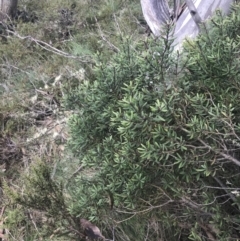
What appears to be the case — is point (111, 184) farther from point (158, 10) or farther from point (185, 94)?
point (158, 10)

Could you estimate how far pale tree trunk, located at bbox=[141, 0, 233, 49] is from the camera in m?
3.96

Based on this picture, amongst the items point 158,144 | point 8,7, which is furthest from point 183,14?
point 8,7

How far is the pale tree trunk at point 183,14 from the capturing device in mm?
3957

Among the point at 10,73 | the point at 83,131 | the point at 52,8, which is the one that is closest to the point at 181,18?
the point at 83,131

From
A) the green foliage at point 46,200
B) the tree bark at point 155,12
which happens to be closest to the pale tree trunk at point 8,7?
the tree bark at point 155,12

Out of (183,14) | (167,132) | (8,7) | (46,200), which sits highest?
(8,7)

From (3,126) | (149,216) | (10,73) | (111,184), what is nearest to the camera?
(111,184)

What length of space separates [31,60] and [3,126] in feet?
6.43

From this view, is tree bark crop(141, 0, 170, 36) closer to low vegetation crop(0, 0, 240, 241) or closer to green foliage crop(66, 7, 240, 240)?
low vegetation crop(0, 0, 240, 241)

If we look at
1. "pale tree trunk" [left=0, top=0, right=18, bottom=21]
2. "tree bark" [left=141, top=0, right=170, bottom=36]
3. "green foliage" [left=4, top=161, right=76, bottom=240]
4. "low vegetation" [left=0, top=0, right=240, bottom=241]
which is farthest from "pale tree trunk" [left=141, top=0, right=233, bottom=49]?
"pale tree trunk" [left=0, top=0, right=18, bottom=21]

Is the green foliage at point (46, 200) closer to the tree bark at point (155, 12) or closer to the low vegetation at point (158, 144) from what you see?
the low vegetation at point (158, 144)

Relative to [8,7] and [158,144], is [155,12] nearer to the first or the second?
[158,144]

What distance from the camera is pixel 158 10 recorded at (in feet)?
15.2

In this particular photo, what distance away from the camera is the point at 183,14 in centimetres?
435
